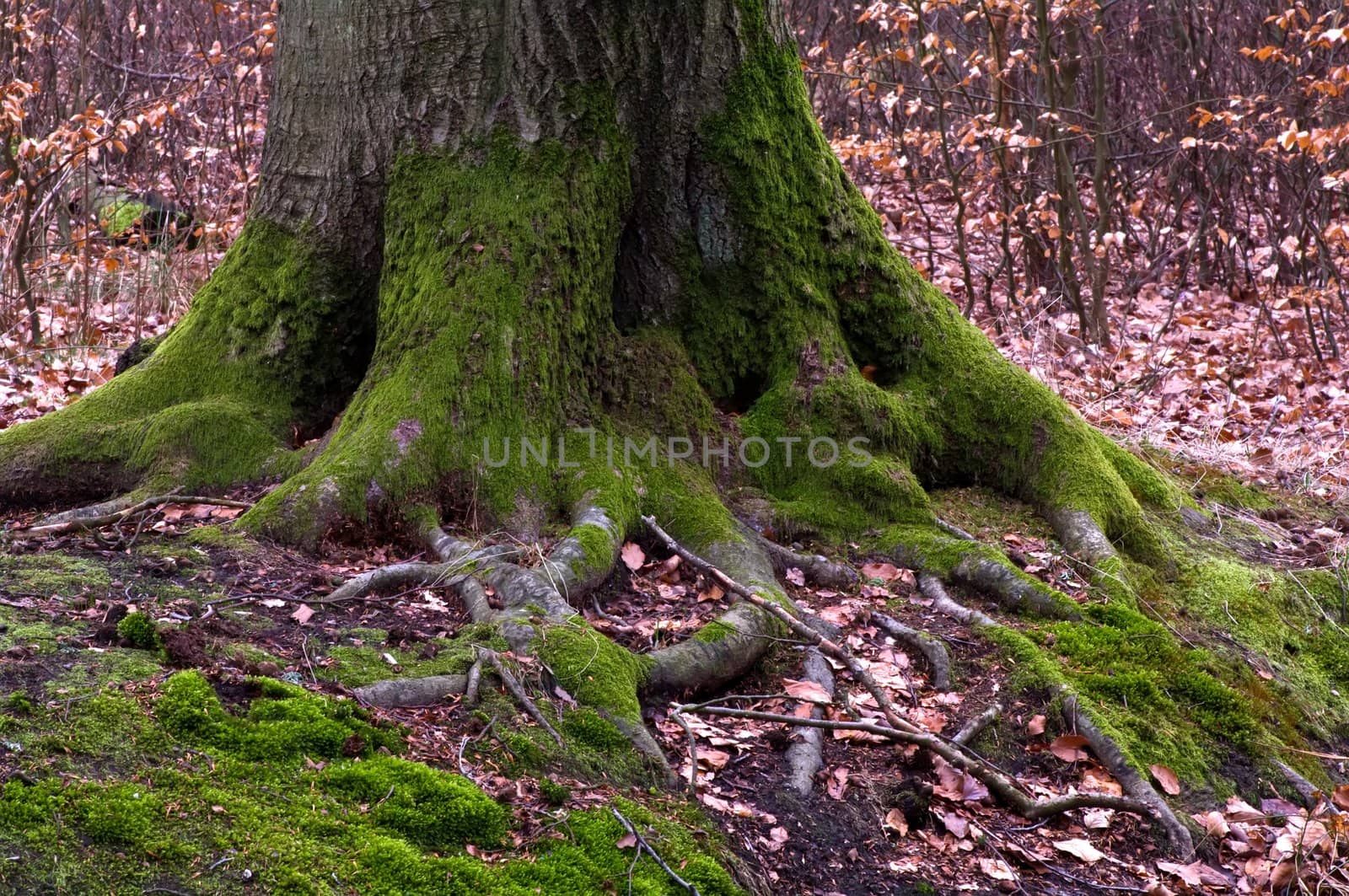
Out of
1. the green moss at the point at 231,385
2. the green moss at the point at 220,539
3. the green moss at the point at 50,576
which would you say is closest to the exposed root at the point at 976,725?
the green moss at the point at 220,539

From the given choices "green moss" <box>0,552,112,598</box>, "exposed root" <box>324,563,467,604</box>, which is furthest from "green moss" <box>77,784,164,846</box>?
"exposed root" <box>324,563,467,604</box>

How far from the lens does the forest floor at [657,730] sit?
282 centimetres

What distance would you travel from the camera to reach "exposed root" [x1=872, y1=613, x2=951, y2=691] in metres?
4.01

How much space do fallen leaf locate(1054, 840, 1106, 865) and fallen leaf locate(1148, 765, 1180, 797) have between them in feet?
1.28

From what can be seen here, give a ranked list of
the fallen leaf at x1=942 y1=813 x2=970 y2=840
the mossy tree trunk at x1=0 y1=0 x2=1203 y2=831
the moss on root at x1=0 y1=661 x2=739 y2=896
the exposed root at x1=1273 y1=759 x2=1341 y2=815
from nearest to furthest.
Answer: the moss on root at x1=0 y1=661 x2=739 y2=896, the fallen leaf at x1=942 y1=813 x2=970 y2=840, the exposed root at x1=1273 y1=759 x2=1341 y2=815, the mossy tree trunk at x1=0 y1=0 x2=1203 y2=831

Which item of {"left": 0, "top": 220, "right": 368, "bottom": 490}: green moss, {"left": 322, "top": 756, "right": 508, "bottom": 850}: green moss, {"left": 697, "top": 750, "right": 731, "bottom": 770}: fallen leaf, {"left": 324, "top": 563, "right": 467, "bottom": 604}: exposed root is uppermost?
{"left": 0, "top": 220, "right": 368, "bottom": 490}: green moss

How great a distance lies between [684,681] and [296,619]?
133 centimetres

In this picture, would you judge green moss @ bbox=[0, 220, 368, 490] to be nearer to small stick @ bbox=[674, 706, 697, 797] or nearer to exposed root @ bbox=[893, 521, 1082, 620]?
small stick @ bbox=[674, 706, 697, 797]

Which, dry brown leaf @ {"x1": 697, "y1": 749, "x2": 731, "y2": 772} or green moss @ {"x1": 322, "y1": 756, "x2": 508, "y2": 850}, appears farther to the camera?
dry brown leaf @ {"x1": 697, "y1": 749, "x2": 731, "y2": 772}

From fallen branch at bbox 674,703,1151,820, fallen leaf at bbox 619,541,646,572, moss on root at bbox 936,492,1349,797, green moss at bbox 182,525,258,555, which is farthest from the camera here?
fallen leaf at bbox 619,541,646,572

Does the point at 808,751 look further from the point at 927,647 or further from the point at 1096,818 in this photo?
the point at 1096,818

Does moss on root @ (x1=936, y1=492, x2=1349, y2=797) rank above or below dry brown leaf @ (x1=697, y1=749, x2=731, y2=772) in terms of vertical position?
below

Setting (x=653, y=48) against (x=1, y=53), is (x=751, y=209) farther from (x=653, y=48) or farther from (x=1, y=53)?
(x=1, y=53)

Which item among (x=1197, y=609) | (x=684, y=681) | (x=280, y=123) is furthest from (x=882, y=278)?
(x=280, y=123)
